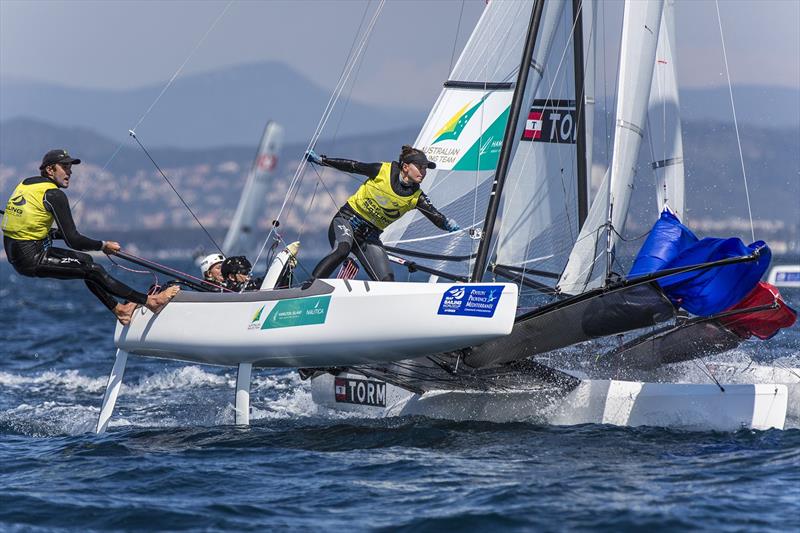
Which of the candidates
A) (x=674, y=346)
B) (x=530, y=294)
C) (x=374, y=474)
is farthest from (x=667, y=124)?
(x=374, y=474)

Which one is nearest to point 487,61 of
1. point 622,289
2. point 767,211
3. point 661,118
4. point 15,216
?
point 661,118

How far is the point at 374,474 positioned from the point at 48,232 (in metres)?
2.77

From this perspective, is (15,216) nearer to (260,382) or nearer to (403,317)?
(403,317)

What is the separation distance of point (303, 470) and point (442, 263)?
3510 millimetres

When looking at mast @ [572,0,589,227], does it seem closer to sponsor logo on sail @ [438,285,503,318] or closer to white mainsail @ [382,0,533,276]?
white mainsail @ [382,0,533,276]

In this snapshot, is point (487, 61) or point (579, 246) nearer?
point (579, 246)

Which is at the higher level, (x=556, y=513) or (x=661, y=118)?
(x=661, y=118)

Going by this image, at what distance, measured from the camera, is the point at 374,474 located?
20.1 feet

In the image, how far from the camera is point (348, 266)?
7809mm

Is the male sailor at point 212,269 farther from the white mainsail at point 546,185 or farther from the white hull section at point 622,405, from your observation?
the white mainsail at point 546,185

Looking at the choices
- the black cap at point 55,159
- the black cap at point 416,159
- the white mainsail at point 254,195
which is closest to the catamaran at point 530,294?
the black cap at point 416,159

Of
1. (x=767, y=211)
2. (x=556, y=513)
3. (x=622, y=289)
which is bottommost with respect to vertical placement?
(x=556, y=513)

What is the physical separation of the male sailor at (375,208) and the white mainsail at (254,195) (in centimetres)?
2854

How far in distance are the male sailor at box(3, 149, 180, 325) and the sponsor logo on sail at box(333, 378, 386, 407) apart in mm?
1989
